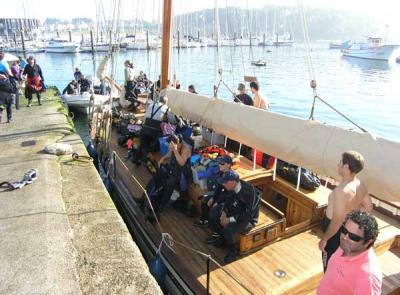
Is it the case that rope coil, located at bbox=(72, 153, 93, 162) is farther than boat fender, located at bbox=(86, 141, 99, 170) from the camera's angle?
No

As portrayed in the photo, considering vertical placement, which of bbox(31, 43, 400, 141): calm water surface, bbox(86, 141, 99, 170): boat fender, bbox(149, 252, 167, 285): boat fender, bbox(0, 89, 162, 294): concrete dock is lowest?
bbox(31, 43, 400, 141): calm water surface

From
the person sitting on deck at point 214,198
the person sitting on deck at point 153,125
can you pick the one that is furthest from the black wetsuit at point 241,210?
the person sitting on deck at point 153,125

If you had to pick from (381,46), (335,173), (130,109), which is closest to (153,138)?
(335,173)

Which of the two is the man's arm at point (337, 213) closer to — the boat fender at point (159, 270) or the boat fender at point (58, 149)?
the boat fender at point (159, 270)

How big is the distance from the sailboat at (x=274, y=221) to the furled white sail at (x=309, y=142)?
0.03ft

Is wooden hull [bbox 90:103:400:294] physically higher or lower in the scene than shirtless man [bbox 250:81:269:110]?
lower

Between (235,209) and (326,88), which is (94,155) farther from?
(326,88)

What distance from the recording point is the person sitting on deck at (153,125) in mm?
7547

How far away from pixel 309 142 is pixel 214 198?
5.56ft

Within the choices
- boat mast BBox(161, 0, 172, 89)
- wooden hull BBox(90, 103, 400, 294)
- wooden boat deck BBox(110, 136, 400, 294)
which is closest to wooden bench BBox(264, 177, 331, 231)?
wooden hull BBox(90, 103, 400, 294)

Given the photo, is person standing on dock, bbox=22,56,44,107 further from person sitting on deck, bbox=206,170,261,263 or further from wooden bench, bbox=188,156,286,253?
person sitting on deck, bbox=206,170,261,263

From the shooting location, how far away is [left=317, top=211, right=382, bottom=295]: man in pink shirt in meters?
2.42

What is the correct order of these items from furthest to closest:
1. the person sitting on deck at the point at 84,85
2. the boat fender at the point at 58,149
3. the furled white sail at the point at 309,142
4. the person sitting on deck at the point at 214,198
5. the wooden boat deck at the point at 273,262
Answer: the person sitting on deck at the point at 84,85, the boat fender at the point at 58,149, the person sitting on deck at the point at 214,198, the wooden boat deck at the point at 273,262, the furled white sail at the point at 309,142

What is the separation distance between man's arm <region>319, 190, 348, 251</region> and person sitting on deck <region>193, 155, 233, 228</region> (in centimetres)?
184
